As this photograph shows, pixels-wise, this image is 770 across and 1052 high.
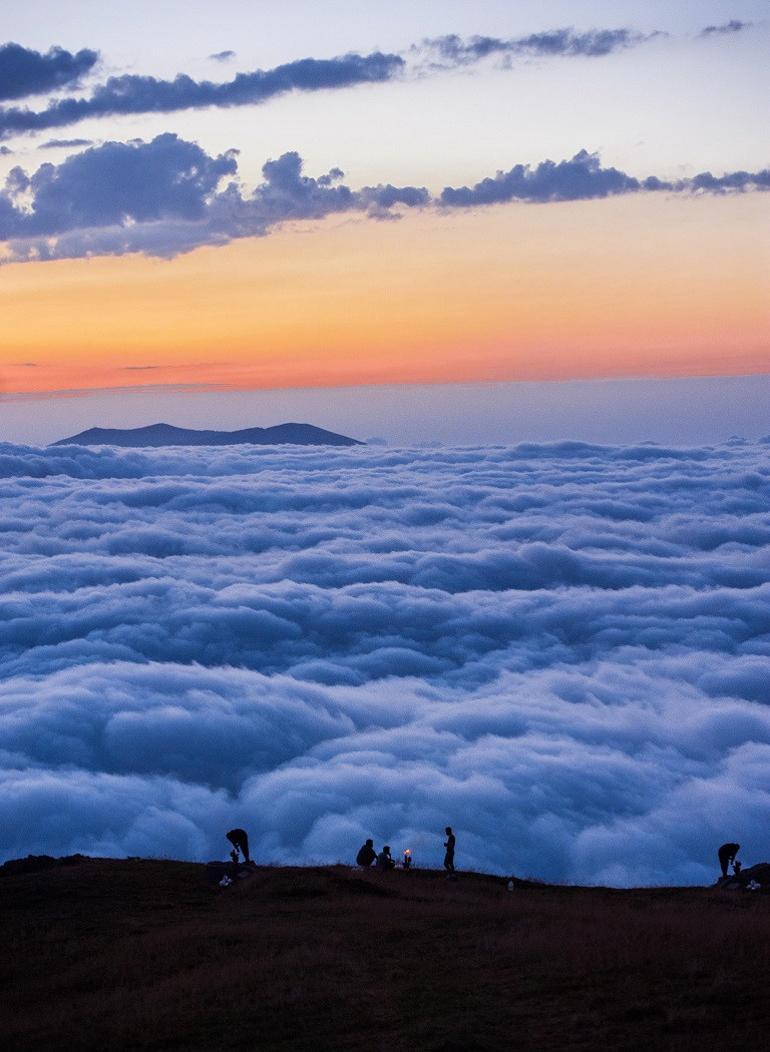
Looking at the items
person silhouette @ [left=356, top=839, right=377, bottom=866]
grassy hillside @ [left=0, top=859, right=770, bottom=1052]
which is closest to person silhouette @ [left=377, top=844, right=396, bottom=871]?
person silhouette @ [left=356, top=839, right=377, bottom=866]

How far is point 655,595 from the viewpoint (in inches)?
6373

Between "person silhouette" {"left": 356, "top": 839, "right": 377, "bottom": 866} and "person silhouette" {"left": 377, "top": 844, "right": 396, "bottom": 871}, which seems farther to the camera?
"person silhouette" {"left": 356, "top": 839, "right": 377, "bottom": 866}

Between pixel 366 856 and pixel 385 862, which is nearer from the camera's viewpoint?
pixel 385 862

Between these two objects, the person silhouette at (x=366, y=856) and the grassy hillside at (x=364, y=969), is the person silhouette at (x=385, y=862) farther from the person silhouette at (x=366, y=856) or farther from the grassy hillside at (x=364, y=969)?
the grassy hillside at (x=364, y=969)

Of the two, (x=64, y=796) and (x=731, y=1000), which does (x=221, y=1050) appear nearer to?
(x=731, y=1000)

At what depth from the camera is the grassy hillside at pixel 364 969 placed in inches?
651

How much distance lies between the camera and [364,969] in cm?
1977

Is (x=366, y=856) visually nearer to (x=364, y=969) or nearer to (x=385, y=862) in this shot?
(x=385, y=862)

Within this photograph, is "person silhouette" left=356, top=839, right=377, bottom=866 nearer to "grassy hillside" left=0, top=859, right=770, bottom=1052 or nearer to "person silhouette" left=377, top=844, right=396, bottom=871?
"person silhouette" left=377, top=844, right=396, bottom=871

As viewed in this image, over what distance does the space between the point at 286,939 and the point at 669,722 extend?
9073 cm

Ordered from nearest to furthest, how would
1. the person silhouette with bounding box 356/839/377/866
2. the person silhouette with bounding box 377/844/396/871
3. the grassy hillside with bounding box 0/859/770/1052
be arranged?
the grassy hillside with bounding box 0/859/770/1052 < the person silhouette with bounding box 377/844/396/871 < the person silhouette with bounding box 356/839/377/866

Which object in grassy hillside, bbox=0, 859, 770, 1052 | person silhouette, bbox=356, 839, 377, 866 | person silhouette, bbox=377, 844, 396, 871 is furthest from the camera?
person silhouette, bbox=356, 839, 377, 866

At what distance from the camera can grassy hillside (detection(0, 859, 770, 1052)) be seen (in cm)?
1655

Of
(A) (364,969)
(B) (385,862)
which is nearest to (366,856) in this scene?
(B) (385,862)
